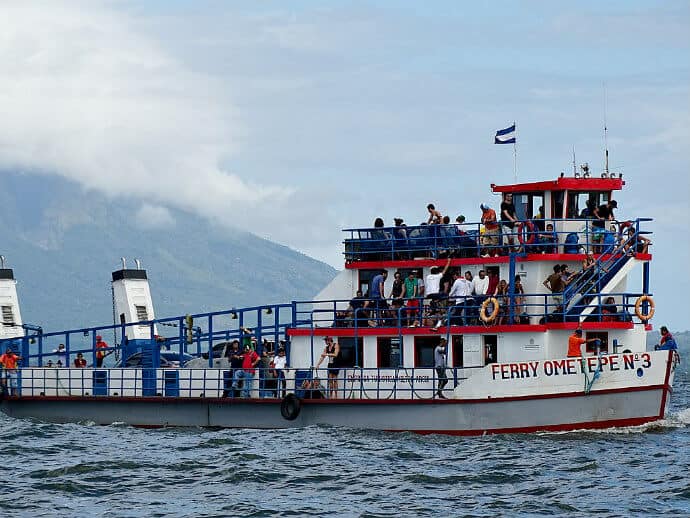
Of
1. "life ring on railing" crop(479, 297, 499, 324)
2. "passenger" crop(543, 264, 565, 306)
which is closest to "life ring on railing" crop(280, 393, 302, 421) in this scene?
"life ring on railing" crop(479, 297, 499, 324)

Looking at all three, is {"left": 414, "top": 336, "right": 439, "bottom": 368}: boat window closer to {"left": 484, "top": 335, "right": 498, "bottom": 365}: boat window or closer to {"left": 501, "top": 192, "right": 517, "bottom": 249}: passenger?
{"left": 484, "top": 335, "right": 498, "bottom": 365}: boat window

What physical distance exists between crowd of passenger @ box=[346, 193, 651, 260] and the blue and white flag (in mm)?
1941

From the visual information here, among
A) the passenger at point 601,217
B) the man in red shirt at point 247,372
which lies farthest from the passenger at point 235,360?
the passenger at point 601,217

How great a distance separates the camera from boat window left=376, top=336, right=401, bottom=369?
37938 millimetres

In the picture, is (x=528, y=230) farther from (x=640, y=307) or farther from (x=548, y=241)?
(x=640, y=307)

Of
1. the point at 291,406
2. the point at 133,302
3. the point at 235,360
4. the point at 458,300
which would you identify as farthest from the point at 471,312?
the point at 133,302

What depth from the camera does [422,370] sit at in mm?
36781

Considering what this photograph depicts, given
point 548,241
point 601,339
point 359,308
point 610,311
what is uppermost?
point 548,241

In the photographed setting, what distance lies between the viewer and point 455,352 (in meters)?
37.3

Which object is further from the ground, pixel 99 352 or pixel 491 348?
pixel 99 352

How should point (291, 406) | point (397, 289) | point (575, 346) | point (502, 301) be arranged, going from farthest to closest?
point (397, 289) → point (291, 406) → point (502, 301) → point (575, 346)

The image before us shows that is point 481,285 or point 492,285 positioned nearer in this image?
point 481,285

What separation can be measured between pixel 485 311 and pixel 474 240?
8.51 feet

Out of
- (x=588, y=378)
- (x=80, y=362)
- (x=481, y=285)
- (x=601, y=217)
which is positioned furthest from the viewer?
(x=80, y=362)
